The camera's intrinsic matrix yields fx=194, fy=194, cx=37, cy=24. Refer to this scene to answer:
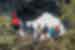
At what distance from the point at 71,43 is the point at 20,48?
37 centimetres

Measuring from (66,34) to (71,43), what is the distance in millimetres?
75

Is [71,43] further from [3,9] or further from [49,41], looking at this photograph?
[3,9]

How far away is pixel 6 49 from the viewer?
Answer: 54.4 inches

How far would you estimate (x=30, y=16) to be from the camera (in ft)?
4.63

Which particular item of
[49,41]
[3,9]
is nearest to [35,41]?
[49,41]

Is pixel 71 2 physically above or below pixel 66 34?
above

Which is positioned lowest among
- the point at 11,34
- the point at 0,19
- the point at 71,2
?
the point at 11,34

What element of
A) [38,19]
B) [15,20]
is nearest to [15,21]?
A: [15,20]

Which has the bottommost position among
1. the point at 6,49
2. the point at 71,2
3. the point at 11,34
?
the point at 6,49

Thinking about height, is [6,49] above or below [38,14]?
below

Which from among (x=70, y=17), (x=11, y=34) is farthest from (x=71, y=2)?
(x=11, y=34)

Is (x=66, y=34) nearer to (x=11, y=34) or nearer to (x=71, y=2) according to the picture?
(x=71, y=2)

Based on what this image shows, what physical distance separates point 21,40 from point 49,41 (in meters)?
0.20

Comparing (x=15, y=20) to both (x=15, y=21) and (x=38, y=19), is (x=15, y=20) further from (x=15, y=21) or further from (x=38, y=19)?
(x=38, y=19)
